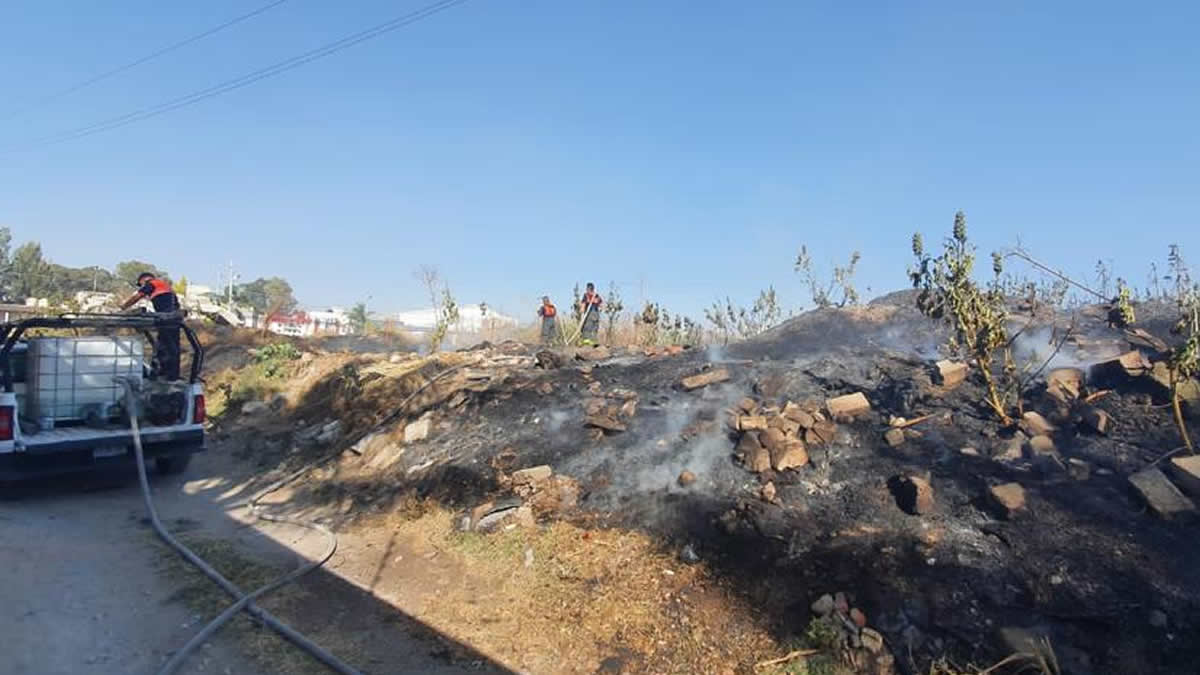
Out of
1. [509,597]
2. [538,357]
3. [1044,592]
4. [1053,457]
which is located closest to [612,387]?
[538,357]

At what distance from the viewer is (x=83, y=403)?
8.35m

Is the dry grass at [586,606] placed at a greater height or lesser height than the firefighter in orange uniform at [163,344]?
lesser

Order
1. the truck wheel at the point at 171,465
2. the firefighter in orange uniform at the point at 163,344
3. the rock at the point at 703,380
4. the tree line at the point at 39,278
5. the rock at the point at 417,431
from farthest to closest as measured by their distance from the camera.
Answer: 1. the tree line at the point at 39,278
2. the firefighter in orange uniform at the point at 163,344
3. the rock at the point at 417,431
4. the truck wheel at the point at 171,465
5. the rock at the point at 703,380

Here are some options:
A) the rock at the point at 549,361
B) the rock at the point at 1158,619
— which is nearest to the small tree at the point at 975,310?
the rock at the point at 1158,619

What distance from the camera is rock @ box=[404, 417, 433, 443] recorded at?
30.1 feet

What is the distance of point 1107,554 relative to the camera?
15.7ft

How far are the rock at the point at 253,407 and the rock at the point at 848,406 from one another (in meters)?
10.1

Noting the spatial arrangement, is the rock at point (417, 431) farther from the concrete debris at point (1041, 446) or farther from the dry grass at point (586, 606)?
the concrete debris at point (1041, 446)

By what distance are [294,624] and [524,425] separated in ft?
13.3

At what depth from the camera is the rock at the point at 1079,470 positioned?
5.66 m

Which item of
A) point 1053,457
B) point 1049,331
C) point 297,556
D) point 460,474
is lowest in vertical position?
point 297,556

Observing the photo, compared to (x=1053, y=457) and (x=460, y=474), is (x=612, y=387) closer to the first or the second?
(x=460, y=474)

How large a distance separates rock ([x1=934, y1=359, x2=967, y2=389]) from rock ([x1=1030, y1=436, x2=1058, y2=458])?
4.75 feet

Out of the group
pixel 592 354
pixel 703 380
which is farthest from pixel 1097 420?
pixel 592 354
